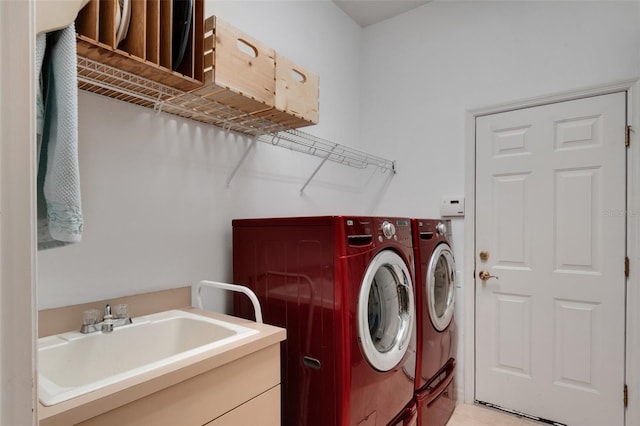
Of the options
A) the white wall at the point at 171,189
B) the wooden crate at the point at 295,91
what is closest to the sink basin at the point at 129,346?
the white wall at the point at 171,189

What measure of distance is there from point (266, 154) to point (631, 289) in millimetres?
2287

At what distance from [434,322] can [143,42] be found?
76.8 inches

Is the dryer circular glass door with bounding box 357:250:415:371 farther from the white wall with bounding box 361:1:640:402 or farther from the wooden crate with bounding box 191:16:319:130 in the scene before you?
the white wall with bounding box 361:1:640:402

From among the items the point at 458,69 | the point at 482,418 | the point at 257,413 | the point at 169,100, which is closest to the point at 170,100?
the point at 169,100

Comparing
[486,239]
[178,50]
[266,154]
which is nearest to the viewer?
[178,50]

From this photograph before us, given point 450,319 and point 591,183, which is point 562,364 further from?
point 591,183

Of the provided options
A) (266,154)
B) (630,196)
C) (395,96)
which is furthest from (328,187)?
(630,196)

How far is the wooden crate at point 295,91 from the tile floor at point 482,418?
2115 mm

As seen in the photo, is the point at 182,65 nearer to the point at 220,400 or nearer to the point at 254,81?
the point at 254,81

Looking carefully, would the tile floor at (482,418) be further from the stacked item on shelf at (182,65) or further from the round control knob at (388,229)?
the stacked item on shelf at (182,65)

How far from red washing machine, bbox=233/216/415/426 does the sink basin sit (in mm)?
286

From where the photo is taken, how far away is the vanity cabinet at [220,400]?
0.87m

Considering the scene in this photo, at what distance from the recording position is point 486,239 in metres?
2.48

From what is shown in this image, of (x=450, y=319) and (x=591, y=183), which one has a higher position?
(x=591, y=183)
